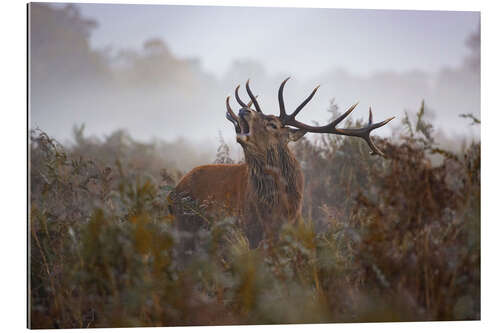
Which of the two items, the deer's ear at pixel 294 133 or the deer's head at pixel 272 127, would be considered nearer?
the deer's head at pixel 272 127

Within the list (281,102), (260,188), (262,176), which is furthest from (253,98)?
(260,188)

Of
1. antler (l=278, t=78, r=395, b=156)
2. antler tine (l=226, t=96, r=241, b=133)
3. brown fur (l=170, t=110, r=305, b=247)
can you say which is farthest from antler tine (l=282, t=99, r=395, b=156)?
antler tine (l=226, t=96, r=241, b=133)

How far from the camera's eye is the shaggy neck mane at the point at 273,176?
17.1 feet

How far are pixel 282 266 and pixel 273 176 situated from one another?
1031 millimetres

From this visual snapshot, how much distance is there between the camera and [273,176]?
5.18 meters

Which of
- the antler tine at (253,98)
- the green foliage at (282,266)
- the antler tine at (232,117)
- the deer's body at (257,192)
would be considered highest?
the antler tine at (253,98)

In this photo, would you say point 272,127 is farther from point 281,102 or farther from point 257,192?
point 257,192

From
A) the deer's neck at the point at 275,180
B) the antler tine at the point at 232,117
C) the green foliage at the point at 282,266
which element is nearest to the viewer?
the green foliage at the point at 282,266

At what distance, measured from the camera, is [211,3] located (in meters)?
5.19

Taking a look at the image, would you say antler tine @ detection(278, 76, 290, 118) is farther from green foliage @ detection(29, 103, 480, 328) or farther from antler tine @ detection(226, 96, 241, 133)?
green foliage @ detection(29, 103, 480, 328)

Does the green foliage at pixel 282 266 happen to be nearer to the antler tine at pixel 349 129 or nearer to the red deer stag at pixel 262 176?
the red deer stag at pixel 262 176

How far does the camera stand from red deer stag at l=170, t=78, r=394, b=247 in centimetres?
513

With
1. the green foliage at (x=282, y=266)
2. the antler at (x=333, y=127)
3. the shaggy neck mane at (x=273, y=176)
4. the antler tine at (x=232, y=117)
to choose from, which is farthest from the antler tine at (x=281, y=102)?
the green foliage at (x=282, y=266)
